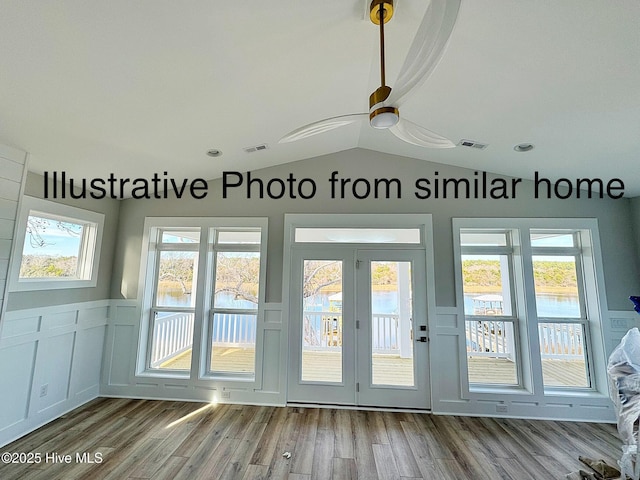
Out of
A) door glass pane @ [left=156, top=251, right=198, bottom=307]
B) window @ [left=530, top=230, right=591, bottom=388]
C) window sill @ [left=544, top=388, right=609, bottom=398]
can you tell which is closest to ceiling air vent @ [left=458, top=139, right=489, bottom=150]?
window @ [left=530, top=230, right=591, bottom=388]

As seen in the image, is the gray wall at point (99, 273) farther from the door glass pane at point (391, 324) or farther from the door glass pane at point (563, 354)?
the door glass pane at point (563, 354)

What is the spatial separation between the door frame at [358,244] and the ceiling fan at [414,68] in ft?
6.50

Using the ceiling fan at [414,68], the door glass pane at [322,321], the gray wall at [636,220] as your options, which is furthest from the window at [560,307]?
the ceiling fan at [414,68]

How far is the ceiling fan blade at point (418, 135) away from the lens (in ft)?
5.04

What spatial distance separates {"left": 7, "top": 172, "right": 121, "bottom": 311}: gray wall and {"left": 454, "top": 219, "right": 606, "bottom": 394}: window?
15.3 feet

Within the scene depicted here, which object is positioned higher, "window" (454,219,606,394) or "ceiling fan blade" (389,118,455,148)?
"ceiling fan blade" (389,118,455,148)

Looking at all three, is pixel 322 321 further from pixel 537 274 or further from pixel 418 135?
pixel 537 274

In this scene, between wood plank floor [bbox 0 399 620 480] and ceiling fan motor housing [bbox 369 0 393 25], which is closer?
ceiling fan motor housing [bbox 369 0 393 25]

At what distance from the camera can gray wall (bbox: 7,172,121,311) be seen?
284cm

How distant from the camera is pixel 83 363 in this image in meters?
3.45

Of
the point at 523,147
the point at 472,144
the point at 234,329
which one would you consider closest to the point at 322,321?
the point at 234,329

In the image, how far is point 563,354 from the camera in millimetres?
3467

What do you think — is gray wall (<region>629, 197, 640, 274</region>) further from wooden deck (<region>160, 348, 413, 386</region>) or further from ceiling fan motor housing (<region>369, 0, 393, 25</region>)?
ceiling fan motor housing (<region>369, 0, 393, 25</region>)

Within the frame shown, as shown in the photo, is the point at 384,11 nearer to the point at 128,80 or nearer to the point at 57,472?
the point at 128,80
